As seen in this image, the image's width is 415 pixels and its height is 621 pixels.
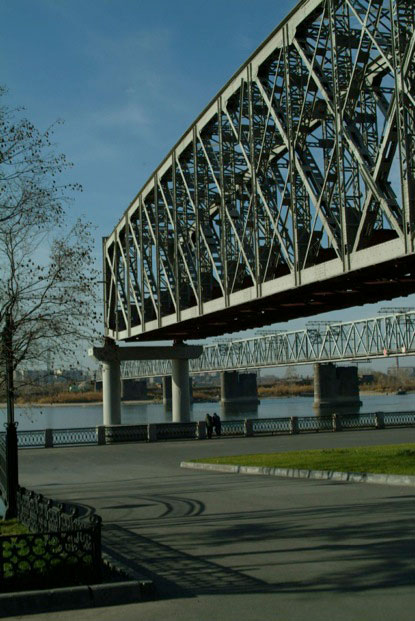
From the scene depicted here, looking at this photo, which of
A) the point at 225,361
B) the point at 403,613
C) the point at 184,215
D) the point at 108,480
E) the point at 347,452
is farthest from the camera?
the point at 225,361

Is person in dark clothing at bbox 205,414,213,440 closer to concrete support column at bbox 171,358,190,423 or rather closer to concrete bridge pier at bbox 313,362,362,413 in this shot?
concrete support column at bbox 171,358,190,423

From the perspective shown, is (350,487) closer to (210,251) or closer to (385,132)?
(385,132)

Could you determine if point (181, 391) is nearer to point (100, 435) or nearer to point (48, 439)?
point (100, 435)

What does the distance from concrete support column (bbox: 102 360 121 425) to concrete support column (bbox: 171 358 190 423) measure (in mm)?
3494

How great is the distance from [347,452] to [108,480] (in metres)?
8.48

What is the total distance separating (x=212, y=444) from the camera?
136 feet

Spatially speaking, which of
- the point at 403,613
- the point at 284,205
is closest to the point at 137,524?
the point at 403,613

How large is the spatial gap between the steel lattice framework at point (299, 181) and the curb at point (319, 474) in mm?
5453

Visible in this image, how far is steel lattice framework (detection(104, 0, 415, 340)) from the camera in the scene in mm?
21891

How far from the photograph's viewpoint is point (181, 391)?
167ft

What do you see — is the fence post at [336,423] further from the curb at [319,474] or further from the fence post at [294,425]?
the curb at [319,474]

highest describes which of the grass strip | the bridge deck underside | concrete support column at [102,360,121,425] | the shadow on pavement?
the bridge deck underside

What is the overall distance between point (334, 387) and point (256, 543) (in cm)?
12338

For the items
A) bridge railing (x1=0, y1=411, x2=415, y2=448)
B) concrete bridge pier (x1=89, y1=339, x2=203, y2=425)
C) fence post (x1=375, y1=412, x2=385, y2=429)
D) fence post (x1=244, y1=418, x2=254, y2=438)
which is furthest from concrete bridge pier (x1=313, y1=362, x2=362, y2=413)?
fence post (x1=244, y1=418, x2=254, y2=438)
